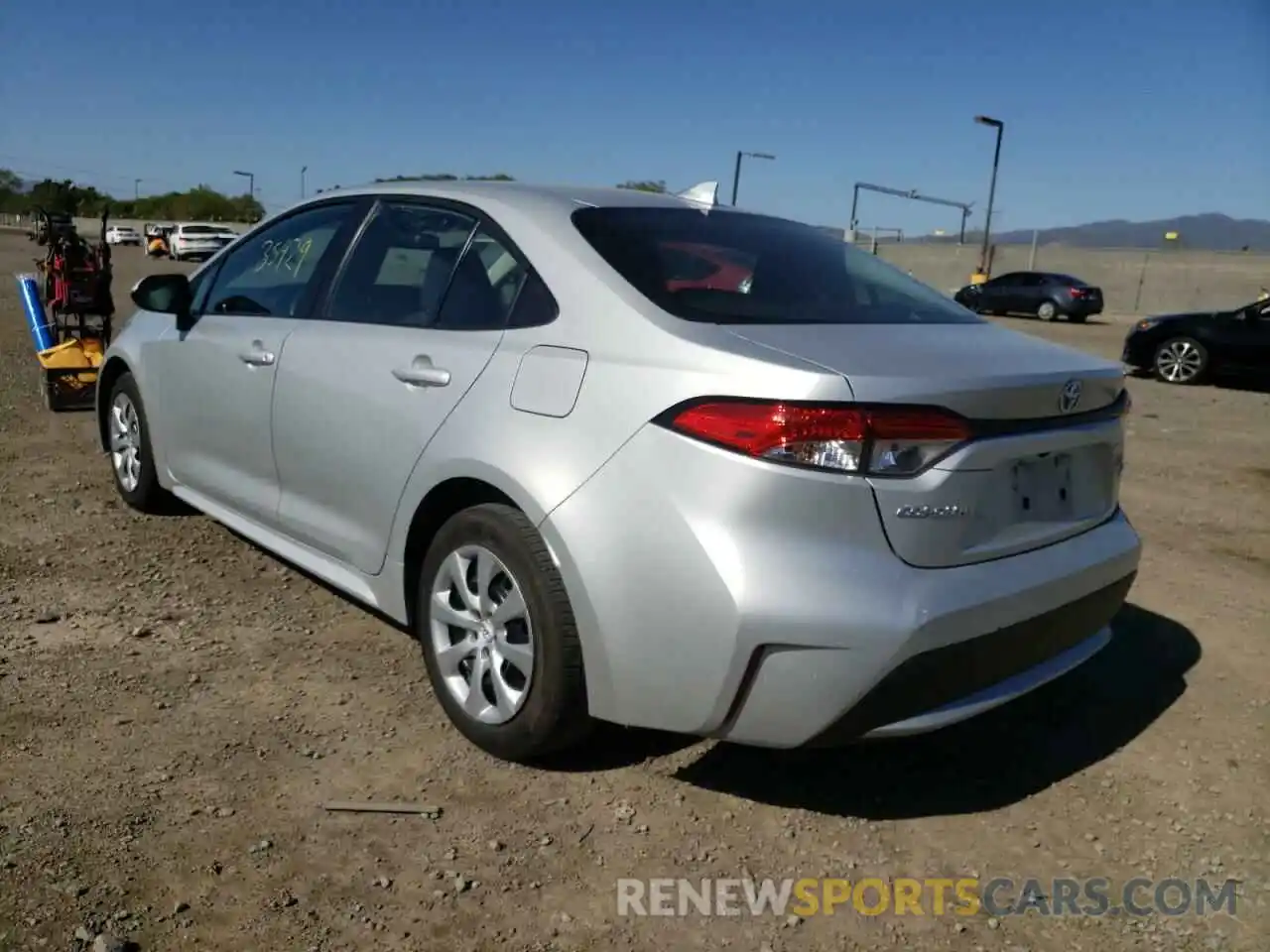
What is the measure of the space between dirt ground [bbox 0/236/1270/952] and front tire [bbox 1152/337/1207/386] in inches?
401

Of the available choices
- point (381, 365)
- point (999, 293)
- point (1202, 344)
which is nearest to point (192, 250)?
point (999, 293)

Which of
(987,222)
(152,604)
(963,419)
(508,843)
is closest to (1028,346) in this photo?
(963,419)

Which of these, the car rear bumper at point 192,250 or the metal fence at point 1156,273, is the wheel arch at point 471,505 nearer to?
the metal fence at point 1156,273

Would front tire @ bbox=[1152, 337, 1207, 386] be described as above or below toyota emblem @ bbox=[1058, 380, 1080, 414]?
below

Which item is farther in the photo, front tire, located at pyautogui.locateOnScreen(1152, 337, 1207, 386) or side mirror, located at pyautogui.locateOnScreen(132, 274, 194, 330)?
front tire, located at pyautogui.locateOnScreen(1152, 337, 1207, 386)

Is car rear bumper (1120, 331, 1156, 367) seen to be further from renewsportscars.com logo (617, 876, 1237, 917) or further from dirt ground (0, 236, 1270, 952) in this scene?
renewsportscars.com logo (617, 876, 1237, 917)

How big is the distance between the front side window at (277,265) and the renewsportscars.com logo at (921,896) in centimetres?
247

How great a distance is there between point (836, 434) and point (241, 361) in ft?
8.30

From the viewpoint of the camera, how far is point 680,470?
97.0 inches

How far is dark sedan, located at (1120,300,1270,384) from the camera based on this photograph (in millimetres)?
12961

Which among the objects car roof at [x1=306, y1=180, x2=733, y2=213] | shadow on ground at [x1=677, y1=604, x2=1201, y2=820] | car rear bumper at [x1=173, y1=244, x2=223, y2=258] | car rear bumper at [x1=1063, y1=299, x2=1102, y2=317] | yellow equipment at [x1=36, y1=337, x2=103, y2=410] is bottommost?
car rear bumper at [x1=1063, y1=299, x2=1102, y2=317]

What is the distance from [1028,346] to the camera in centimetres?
299

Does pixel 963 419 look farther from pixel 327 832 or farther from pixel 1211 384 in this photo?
pixel 1211 384

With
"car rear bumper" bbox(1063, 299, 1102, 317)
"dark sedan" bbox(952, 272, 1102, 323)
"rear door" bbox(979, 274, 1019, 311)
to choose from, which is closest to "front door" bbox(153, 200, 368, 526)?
"dark sedan" bbox(952, 272, 1102, 323)
